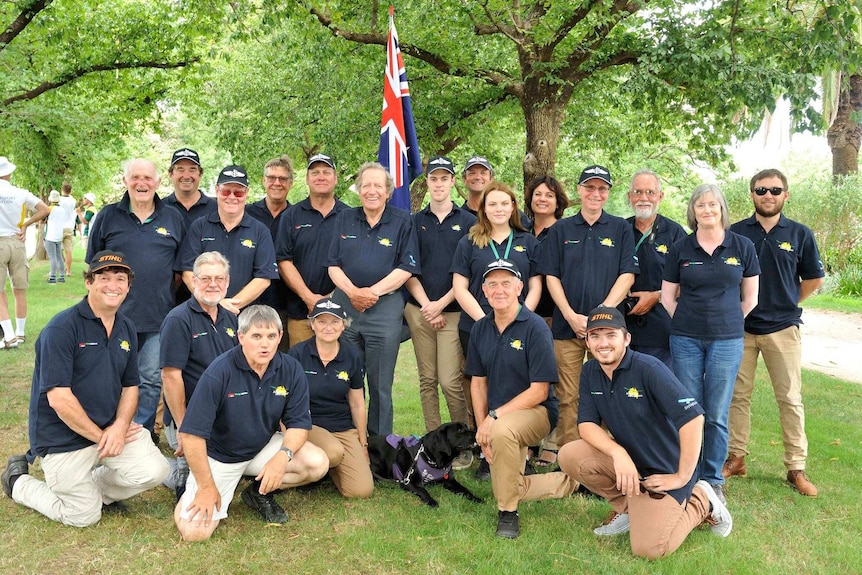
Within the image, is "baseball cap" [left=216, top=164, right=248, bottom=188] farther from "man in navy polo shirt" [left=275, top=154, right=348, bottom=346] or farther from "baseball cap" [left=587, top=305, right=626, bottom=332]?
"baseball cap" [left=587, top=305, right=626, bottom=332]

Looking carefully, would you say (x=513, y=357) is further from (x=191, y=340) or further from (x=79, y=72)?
(x=79, y=72)

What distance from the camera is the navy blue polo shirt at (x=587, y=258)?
539 centimetres

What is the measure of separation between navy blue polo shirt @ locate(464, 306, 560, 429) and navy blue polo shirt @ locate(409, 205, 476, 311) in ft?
2.77

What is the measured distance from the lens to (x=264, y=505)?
4.64 metres

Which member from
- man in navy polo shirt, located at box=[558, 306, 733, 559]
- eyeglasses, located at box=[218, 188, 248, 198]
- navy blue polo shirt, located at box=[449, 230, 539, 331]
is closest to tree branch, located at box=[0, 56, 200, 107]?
eyeglasses, located at box=[218, 188, 248, 198]

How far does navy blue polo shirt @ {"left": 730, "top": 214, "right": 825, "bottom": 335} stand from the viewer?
5301 millimetres

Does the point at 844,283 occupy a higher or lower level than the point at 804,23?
lower

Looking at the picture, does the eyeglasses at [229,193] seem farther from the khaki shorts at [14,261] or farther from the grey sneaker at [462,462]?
the khaki shorts at [14,261]

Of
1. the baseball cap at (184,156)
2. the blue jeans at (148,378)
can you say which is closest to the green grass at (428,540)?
the blue jeans at (148,378)

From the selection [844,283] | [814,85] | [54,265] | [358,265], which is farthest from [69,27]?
[844,283]

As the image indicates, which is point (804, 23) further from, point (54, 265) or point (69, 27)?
point (54, 265)

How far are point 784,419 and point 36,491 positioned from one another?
5.16 meters

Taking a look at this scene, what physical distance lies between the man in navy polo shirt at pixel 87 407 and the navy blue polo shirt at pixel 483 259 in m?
2.34

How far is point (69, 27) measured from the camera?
39.1 ft
